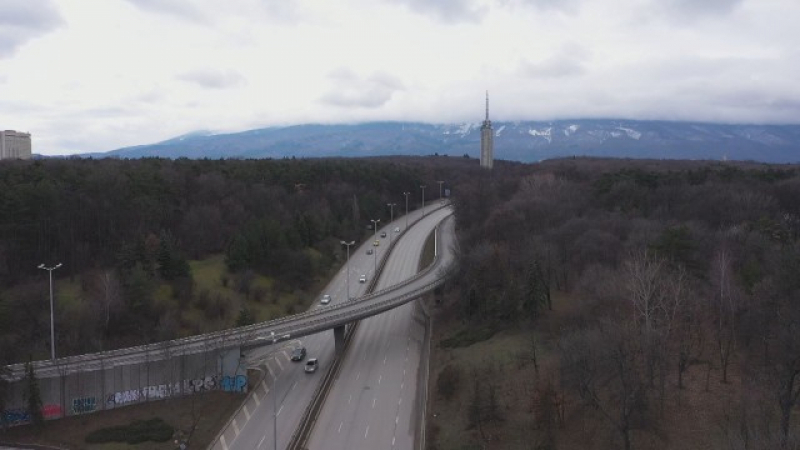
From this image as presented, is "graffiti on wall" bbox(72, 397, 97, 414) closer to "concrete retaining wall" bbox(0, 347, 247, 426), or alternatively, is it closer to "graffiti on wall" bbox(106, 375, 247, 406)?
"concrete retaining wall" bbox(0, 347, 247, 426)

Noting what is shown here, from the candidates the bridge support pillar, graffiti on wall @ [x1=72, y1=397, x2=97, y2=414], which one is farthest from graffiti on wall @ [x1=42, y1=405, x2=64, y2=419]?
the bridge support pillar

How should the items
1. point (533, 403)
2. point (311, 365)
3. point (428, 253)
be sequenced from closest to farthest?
point (533, 403)
point (311, 365)
point (428, 253)

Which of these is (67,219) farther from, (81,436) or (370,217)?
(370,217)

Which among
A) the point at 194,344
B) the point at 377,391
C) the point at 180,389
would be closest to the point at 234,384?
the point at 180,389

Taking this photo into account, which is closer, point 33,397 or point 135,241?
point 33,397

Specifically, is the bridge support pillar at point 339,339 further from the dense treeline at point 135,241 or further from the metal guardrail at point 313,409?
the dense treeline at point 135,241

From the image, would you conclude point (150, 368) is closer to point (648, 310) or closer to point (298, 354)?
point (298, 354)
